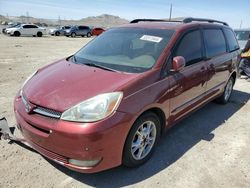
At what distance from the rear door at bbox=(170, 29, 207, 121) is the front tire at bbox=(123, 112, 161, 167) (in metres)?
0.41

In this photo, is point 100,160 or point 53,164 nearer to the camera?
point 100,160

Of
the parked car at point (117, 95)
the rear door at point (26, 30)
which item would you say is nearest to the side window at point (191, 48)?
the parked car at point (117, 95)

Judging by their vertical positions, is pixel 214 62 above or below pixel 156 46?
below

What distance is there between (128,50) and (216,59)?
198 cm

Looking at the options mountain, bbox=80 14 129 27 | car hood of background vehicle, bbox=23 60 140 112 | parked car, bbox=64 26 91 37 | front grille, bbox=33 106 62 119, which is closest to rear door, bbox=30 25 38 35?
parked car, bbox=64 26 91 37

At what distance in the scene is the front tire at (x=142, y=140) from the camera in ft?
9.97

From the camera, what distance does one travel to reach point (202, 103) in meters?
4.66

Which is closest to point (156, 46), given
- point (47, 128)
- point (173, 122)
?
point (173, 122)

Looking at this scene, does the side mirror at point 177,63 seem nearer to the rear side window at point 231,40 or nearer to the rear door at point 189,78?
the rear door at point 189,78

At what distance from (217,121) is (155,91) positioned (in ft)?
7.52

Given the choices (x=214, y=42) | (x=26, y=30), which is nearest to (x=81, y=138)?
(x=214, y=42)

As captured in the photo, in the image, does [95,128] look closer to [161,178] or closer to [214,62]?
[161,178]

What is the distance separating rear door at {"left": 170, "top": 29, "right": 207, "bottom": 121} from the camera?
3.67 m

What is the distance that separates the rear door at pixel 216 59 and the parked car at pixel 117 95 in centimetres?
4
